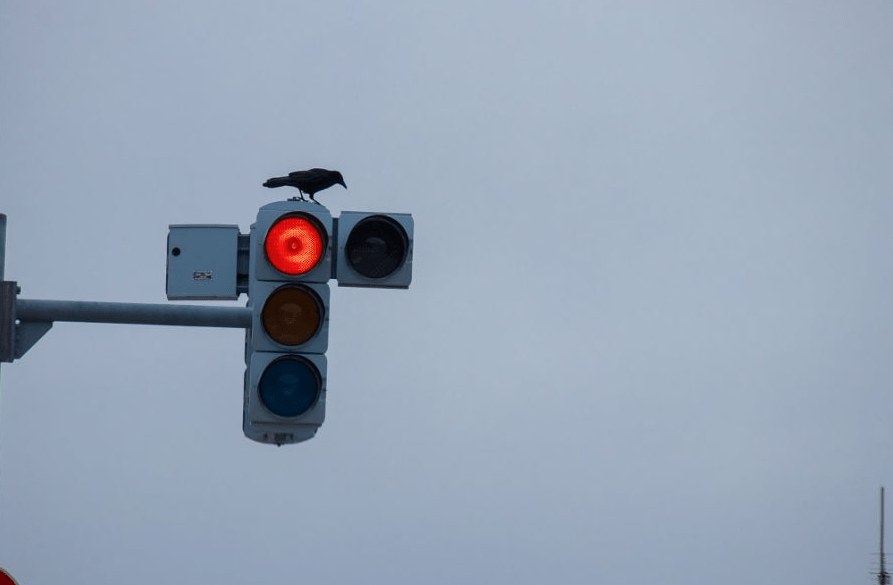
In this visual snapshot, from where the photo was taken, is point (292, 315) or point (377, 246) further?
point (377, 246)

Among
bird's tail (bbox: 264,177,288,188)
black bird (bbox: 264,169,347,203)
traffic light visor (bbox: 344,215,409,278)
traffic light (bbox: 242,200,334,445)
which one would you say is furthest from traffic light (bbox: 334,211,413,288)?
bird's tail (bbox: 264,177,288,188)

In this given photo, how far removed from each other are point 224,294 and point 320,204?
0.64 m

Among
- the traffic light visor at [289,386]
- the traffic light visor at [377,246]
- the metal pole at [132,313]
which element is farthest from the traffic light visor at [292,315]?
the metal pole at [132,313]

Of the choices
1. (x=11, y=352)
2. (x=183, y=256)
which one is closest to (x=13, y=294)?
(x=11, y=352)

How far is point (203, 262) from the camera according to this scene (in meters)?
8.09

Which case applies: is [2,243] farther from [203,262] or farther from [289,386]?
[289,386]

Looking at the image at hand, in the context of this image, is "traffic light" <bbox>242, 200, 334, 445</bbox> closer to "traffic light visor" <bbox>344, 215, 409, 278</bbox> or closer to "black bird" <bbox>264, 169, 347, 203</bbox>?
"traffic light visor" <bbox>344, 215, 409, 278</bbox>

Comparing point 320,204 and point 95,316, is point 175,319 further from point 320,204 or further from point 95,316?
point 320,204

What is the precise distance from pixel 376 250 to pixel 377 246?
20 millimetres

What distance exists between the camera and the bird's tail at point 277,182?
8047 mm

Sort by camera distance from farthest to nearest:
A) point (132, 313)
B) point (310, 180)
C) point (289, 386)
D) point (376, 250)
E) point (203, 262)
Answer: point (132, 313) < point (203, 262) < point (310, 180) < point (376, 250) < point (289, 386)

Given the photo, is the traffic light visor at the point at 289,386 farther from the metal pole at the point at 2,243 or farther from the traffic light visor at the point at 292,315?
the metal pole at the point at 2,243

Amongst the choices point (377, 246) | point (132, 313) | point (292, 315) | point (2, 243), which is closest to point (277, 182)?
point (377, 246)

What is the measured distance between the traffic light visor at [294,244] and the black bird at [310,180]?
0.82ft
